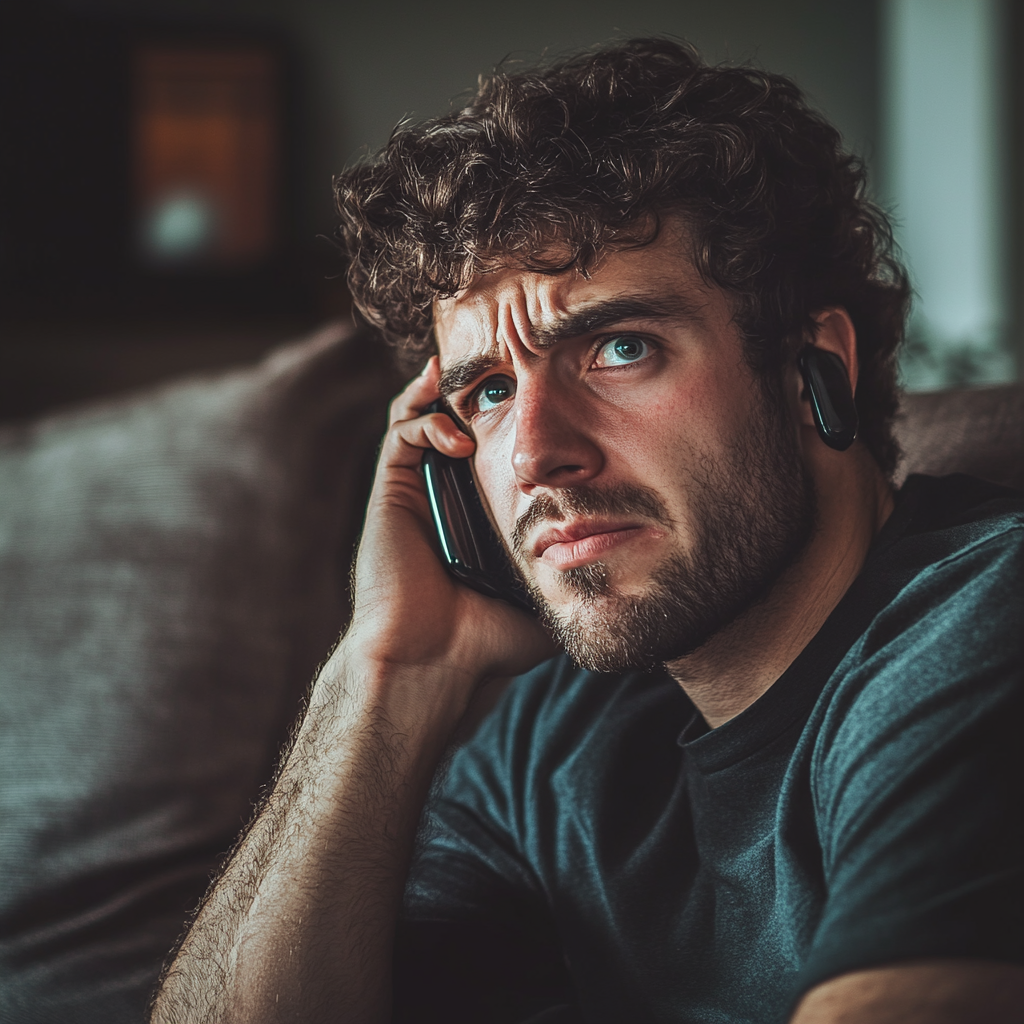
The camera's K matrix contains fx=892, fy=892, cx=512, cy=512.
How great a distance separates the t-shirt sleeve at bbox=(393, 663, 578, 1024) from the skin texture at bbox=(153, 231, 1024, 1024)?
4.2 inches

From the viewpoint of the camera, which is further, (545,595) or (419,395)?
(419,395)

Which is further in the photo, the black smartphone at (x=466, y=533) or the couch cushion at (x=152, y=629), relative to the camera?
the couch cushion at (x=152, y=629)

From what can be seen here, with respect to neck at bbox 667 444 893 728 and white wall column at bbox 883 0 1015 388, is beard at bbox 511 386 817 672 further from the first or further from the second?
white wall column at bbox 883 0 1015 388

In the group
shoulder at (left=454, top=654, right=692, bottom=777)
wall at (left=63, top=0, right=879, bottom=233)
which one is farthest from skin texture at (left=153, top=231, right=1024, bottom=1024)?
wall at (left=63, top=0, right=879, bottom=233)

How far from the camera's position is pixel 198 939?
2.95 feet

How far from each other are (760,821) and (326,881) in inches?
16.3

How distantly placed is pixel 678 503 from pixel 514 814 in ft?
1.53

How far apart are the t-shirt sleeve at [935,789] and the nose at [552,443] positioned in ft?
1.00

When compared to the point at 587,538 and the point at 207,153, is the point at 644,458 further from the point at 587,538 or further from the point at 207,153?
the point at 207,153

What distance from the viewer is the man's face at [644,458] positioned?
839 millimetres

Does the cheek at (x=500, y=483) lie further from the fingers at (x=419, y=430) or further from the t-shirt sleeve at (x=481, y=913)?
the t-shirt sleeve at (x=481, y=913)

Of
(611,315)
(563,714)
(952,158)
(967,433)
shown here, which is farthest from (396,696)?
(952,158)

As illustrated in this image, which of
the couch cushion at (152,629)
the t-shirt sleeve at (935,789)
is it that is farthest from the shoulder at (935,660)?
the couch cushion at (152,629)

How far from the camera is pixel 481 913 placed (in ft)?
3.42
